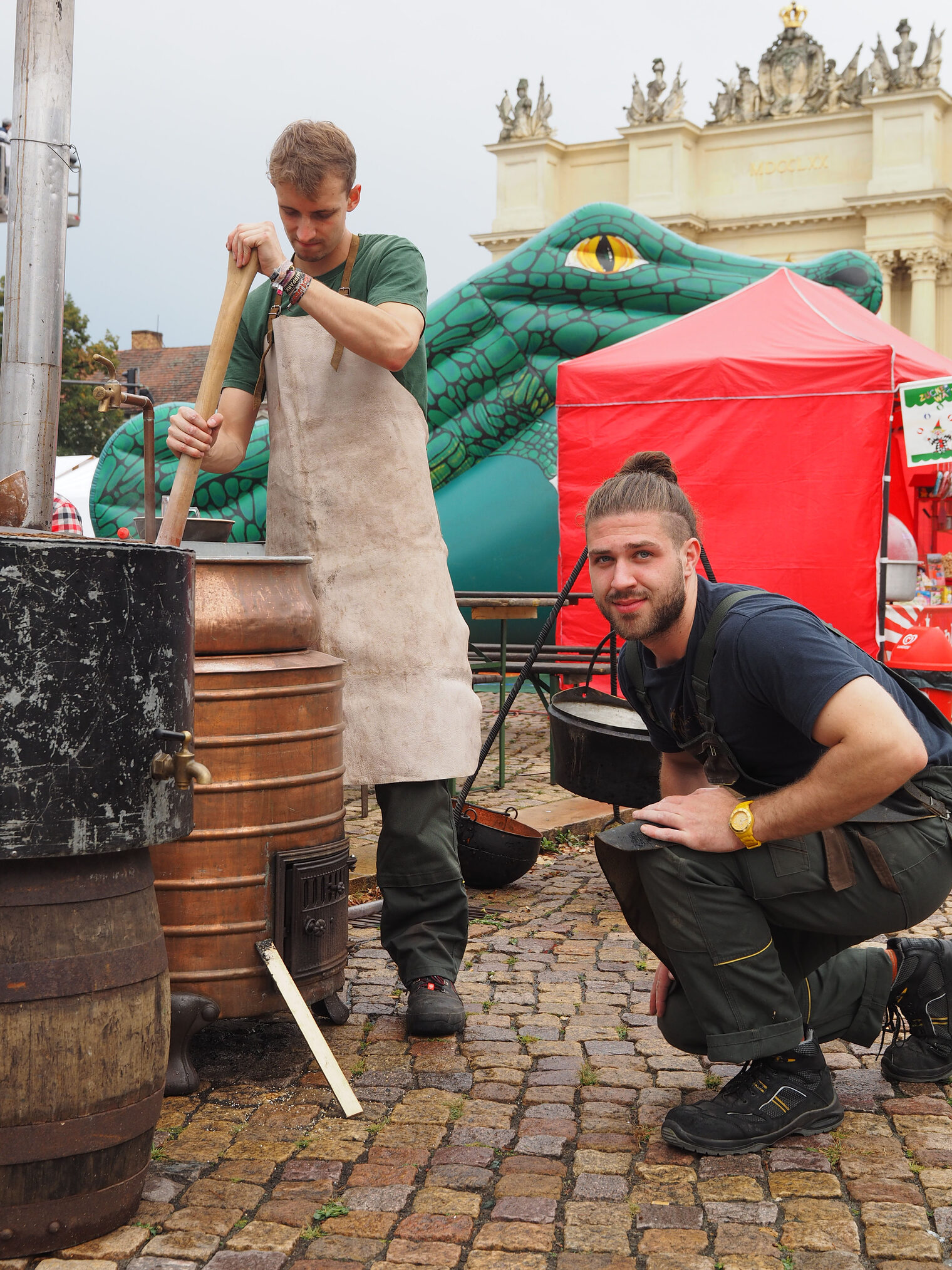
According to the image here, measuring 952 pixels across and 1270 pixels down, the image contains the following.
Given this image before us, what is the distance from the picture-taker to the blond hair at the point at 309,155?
2988 mm

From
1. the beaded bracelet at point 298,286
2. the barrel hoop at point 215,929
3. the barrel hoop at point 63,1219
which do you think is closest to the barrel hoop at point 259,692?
the barrel hoop at point 215,929

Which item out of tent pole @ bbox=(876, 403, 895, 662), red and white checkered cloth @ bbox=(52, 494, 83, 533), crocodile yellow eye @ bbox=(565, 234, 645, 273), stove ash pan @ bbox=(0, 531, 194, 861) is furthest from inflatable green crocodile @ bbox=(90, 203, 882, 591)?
stove ash pan @ bbox=(0, 531, 194, 861)

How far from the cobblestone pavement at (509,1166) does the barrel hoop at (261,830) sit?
55cm

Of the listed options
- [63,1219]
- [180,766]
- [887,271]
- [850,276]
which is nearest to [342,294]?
[180,766]

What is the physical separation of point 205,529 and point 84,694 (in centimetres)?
145

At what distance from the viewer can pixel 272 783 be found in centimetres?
287

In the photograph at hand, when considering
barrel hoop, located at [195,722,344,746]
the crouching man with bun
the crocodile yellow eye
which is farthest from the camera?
the crocodile yellow eye

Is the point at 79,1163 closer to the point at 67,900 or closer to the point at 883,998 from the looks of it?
the point at 67,900

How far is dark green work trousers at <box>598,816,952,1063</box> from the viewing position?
2576 mm

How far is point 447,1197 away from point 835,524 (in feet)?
19.9

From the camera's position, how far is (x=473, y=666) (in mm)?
8875

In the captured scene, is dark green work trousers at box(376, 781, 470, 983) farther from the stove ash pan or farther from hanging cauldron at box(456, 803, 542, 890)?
hanging cauldron at box(456, 803, 542, 890)

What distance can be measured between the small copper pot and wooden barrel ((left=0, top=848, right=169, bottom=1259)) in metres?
0.72

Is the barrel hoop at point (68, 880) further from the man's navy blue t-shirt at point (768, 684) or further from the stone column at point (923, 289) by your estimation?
the stone column at point (923, 289)
